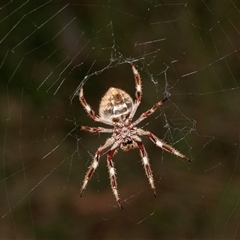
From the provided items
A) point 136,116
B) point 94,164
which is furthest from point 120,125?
point 136,116

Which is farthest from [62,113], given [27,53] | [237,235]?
[237,235]

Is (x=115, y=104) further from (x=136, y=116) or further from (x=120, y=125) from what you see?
(x=136, y=116)

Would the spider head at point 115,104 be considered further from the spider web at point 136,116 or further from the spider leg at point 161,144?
the spider web at point 136,116

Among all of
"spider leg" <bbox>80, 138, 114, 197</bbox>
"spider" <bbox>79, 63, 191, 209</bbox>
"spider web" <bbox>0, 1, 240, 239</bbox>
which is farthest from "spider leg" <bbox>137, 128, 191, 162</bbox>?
"spider web" <bbox>0, 1, 240, 239</bbox>

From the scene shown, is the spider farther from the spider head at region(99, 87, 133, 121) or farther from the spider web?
the spider web

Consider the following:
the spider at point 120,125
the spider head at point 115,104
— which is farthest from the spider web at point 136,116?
the spider head at point 115,104

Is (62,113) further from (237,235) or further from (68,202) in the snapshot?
(237,235)
